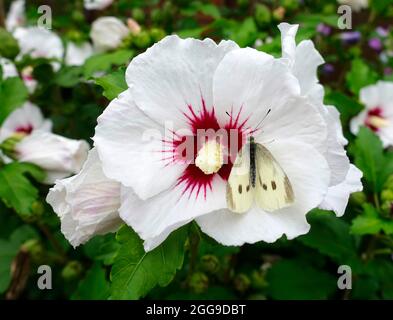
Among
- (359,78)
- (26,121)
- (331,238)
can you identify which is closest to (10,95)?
(26,121)

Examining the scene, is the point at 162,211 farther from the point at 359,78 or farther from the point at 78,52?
the point at 78,52

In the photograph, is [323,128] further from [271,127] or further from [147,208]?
[147,208]

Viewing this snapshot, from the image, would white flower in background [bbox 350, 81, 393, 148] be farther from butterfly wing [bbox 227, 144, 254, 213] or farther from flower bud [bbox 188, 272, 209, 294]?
butterfly wing [bbox 227, 144, 254, 213]

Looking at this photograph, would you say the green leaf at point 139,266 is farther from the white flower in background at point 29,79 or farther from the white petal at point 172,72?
the white flower in background at point 29,79

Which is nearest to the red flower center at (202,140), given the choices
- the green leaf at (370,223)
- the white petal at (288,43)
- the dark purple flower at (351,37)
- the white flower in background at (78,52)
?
the white petal at (288,43)

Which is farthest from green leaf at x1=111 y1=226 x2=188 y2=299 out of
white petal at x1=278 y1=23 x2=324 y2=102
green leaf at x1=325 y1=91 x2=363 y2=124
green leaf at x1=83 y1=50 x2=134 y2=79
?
green leaf at x1=325 y1=91 x2=363 y2=124
